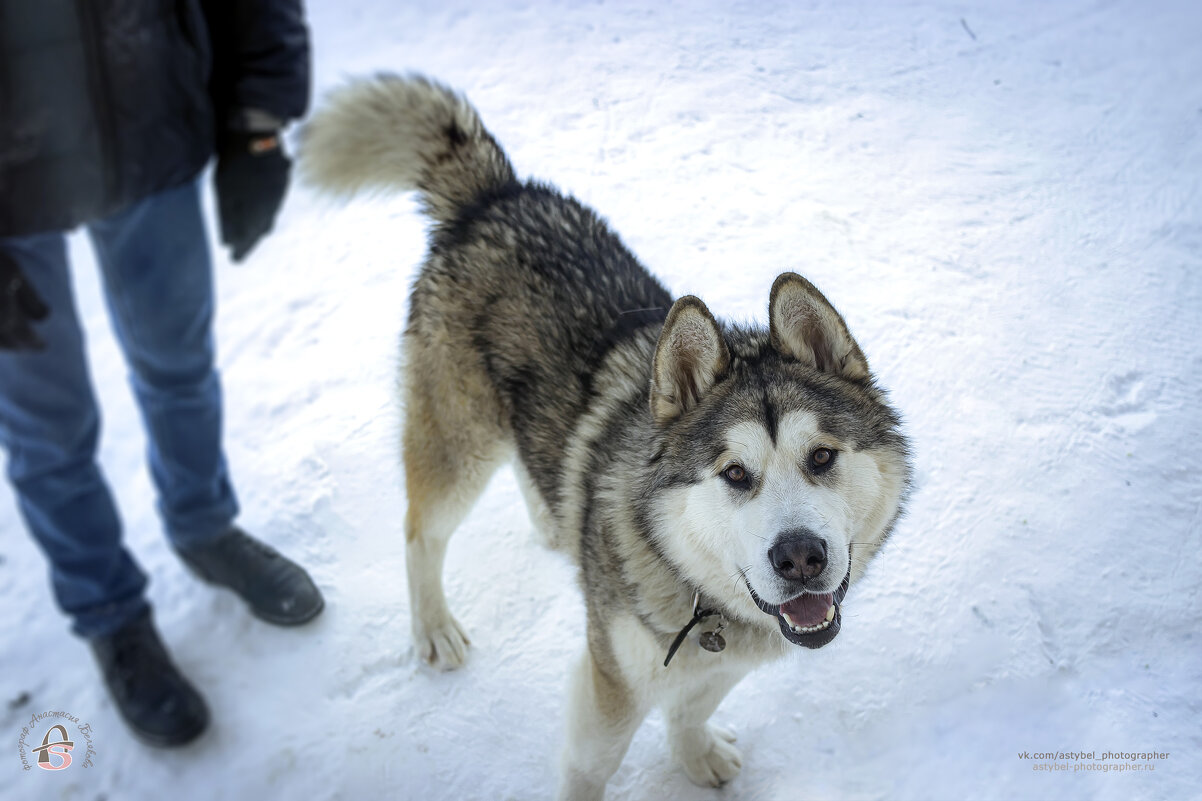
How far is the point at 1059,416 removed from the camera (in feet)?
10.0

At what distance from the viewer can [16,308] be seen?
5.96 ft

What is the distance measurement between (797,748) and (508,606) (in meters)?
1.04

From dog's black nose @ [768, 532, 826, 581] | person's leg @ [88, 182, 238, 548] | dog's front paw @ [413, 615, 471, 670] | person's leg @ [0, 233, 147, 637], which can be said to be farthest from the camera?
dog's front paw @ [413, 615, 471, 670]

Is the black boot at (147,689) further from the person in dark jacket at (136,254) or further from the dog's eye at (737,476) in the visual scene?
the dog's eye at (737,476)

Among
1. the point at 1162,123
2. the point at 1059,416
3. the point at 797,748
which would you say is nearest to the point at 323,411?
the point at 797,748

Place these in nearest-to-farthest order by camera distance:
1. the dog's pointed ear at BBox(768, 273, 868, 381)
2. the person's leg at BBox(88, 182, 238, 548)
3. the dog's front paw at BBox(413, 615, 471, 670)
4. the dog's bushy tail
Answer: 1. the dog's pointed ear at BBox(768, 273, 868, 381)
2. the person's leg at BBox(88, 182, 238, 548)
3. the dog's bushy tail
4. the dog's front paw at BBox(413, 615, 471, 670)

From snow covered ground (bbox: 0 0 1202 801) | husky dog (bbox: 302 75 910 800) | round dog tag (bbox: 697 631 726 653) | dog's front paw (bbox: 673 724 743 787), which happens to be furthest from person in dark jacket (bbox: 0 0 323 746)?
round dog tag (bbox: 697 631 726 653)

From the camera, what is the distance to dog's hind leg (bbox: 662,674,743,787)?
221cm

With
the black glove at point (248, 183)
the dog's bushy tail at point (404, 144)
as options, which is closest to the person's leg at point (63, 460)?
the black glove at point (248, 183)

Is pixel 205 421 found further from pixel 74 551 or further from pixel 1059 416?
pixel 1059 416

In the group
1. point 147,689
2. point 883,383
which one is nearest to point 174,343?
point 147,689

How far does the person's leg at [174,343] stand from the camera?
7.13 feet

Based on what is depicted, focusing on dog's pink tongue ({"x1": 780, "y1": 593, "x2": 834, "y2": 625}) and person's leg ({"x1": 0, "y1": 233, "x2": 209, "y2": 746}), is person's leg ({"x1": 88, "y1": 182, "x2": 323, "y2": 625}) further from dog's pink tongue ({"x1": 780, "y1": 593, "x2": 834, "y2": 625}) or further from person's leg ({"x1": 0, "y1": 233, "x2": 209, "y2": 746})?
dog's pink tongue ({"x1": 780, "y1": 593, "x2": 834, "y2": 625})

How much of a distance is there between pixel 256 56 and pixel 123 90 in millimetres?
329
